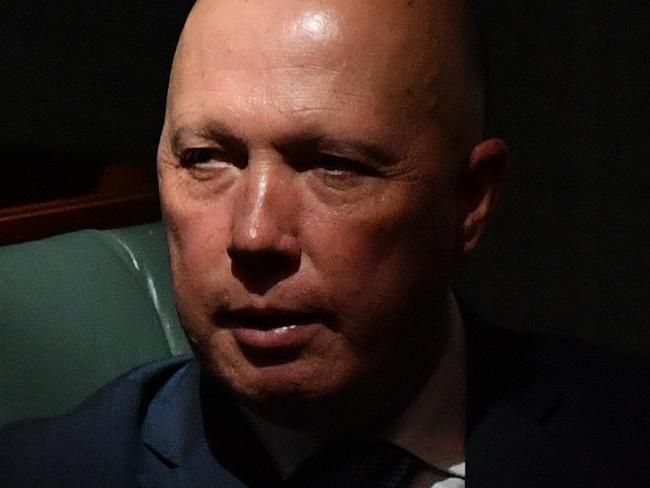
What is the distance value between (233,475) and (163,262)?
0.45 metres

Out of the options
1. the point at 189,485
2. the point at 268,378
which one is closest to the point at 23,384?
the point at 189,485

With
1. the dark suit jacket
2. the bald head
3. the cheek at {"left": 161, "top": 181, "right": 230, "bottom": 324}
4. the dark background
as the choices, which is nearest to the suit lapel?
the dark suit jacket

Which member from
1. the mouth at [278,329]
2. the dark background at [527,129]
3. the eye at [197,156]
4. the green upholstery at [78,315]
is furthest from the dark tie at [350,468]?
the dark background at [527,129]

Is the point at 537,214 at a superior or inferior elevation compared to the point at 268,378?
inferior

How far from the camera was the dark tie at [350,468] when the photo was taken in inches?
30.8

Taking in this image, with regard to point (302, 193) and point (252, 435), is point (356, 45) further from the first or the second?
point (252, 435)

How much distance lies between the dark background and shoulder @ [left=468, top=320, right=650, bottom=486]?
46 cm

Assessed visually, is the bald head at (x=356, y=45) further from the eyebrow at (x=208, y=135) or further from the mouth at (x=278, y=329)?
the mouth at (x=278, y=329)

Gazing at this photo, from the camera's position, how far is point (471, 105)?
78 cm

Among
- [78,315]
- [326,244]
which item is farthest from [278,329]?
[78,315]

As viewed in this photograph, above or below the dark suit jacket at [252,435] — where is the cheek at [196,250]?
above

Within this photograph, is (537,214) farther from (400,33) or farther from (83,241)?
(400,33)

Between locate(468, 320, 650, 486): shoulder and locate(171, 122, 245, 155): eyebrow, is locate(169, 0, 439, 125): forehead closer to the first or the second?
locate(171, 122, 245, 155): eyebrow

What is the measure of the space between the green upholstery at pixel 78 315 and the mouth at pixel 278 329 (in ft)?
1.27
